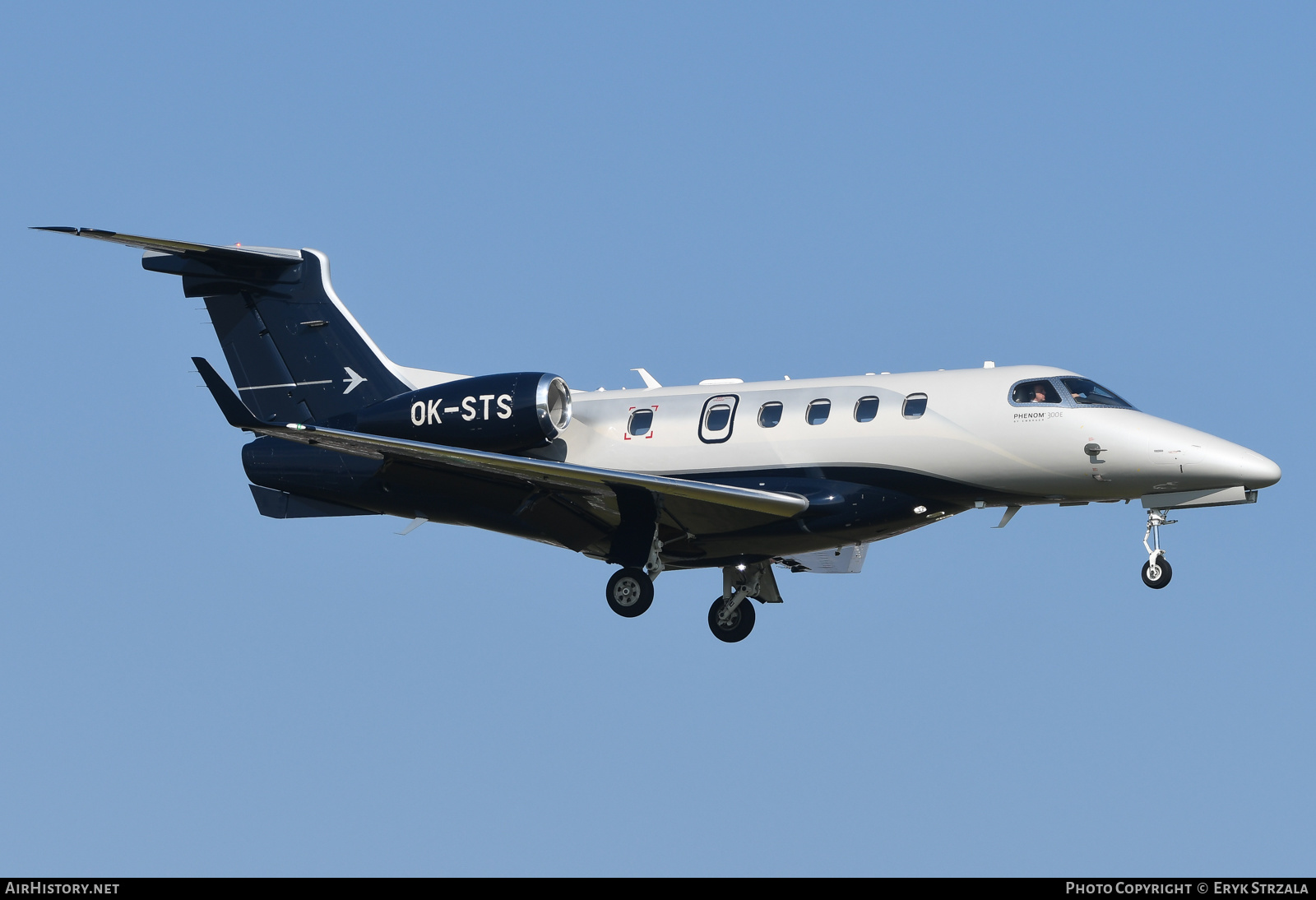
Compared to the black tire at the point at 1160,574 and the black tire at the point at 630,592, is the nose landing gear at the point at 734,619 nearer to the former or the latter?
the black tire at the point at 630,592

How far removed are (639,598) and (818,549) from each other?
2.96m

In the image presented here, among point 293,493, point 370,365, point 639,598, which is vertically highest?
point 370,365

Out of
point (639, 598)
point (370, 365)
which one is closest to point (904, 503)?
point (639, 598)

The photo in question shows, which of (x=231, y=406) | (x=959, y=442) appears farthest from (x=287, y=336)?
(x=959, y=442)

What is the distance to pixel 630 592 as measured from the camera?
27.3 metres

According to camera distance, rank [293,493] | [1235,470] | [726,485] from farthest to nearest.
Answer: [293,493]
[726,485]
[1235,470]

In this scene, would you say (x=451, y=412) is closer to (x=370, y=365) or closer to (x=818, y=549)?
(x=370, y=365)

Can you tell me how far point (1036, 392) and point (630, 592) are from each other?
672cm

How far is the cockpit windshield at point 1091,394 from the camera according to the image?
25938 millimetres

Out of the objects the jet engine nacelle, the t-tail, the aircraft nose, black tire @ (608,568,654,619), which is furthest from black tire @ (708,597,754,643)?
the aircraft nose

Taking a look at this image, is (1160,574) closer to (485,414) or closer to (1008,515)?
(1008,515)

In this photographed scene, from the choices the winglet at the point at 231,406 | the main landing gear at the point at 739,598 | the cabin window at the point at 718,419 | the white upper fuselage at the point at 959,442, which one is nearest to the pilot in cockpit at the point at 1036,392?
the white upper fuselage at the point at 959,442

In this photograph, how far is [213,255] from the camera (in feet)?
98.6

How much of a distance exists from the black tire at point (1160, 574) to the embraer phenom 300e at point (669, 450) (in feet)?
0.09
